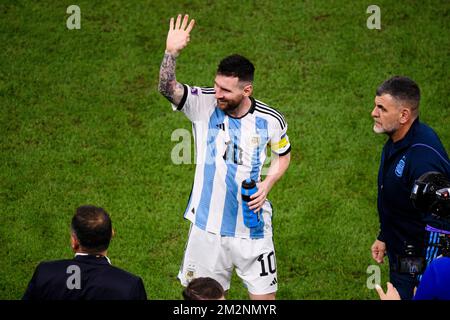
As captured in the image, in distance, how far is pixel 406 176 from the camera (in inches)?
223

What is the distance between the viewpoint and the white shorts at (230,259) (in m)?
6.22

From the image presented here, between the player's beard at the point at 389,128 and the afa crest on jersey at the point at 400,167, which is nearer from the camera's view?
the afa crest on jersey at the point at 400,167

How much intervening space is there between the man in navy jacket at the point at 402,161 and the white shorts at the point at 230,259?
1.02 meters

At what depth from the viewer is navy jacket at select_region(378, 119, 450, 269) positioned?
5582 mm

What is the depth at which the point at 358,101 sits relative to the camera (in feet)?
31.8

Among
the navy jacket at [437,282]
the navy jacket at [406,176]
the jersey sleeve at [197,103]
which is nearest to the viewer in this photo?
the navy jacket at [437,282]

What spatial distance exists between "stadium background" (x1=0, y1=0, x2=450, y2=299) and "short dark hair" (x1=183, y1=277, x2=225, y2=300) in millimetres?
2742

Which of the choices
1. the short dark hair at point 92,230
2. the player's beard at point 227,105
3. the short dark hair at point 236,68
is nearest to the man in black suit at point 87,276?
the short dark hair at point 92,230

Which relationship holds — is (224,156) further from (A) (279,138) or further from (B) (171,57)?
(B) (171,57)

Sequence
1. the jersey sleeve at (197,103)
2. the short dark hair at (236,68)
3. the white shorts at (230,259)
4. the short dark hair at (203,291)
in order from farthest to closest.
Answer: the white shorts at (230,259), the jersey sleeve at (197,103), the short dark hair at (236,68), the short dark hair at (203,291)

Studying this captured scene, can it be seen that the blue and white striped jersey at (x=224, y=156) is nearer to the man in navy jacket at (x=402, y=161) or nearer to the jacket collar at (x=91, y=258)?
the man in navy jacket at (x=402, y=161)

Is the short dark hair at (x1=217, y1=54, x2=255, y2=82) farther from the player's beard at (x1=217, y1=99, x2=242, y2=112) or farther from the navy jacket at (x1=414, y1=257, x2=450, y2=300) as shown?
the navy jacket at (x1=414, y1=257, x2=450, y2=300)

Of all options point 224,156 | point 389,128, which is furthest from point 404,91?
point 224,156

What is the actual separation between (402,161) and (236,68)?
1.49 metres
